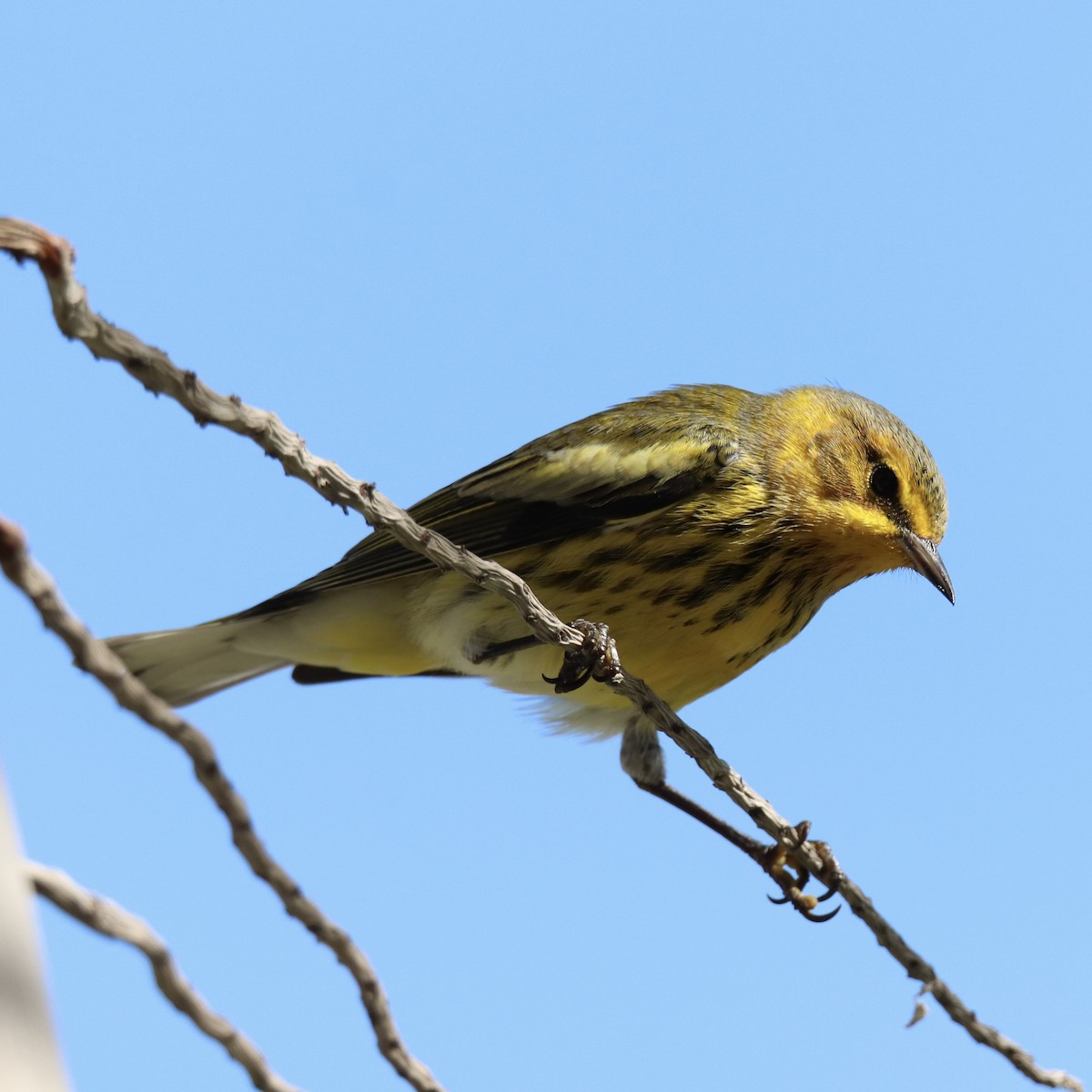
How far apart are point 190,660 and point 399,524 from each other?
3.44 m

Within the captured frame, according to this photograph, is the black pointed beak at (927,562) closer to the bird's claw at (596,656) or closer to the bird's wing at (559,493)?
the bird's wing at (559,493)

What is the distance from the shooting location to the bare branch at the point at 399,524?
6.66 feet

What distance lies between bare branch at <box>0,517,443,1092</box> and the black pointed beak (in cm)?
398

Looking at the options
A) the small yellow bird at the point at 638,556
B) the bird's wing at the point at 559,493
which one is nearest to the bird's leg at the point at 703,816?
the small yellow bird at the point at 638,556

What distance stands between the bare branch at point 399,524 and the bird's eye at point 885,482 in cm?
164

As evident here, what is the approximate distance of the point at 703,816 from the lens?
586 cm

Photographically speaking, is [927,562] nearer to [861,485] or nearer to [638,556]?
[861,485]

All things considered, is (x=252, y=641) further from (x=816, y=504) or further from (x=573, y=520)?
(x=816, y=504)

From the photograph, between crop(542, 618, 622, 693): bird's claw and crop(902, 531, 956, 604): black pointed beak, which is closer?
crop(542, 618, 622, 693): bird's claw

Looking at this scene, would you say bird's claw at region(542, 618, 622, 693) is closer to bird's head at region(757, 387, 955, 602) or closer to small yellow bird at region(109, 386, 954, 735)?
small yellow bird at region(109, 386, 954, 735)

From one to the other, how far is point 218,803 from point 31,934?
17.9 inches

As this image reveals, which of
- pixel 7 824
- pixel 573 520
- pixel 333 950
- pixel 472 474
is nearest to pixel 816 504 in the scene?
pixel 573 520

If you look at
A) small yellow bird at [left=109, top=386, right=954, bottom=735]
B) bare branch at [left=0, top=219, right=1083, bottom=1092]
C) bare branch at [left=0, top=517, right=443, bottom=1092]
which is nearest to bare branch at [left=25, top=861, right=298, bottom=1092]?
bare branch at [left=0, top=517, right=443, bottom=1092]

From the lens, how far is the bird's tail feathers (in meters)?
5.97
